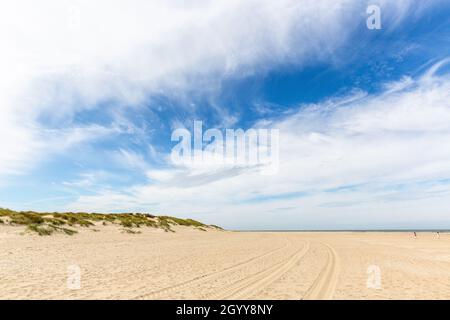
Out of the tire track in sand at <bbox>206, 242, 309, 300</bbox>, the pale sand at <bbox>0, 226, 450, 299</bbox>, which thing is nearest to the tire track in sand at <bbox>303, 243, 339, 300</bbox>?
the pale sand at <bbox>0, 226, 450, 299</bbox>

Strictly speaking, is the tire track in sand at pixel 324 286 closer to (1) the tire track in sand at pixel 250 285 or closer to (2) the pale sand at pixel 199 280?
(2) the pale sand at pixel 199 280

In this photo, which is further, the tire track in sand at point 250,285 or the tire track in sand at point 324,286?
the tire track in sand at point 324,286

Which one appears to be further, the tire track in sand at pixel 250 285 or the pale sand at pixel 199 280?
the pale sand at pixel 199 280

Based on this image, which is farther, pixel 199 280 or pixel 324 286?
pixel 199 280

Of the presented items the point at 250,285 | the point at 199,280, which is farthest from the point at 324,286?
the point at 199,280

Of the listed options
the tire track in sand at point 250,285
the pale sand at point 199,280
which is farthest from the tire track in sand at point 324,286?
the tire track in sand at point 250,285

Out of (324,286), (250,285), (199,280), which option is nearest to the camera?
(250,285)

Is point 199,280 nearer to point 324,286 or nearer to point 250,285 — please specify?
point 250,285

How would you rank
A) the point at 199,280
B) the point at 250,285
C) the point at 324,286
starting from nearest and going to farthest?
the point at 250,285
the point at 324,286
the point at 199,280
